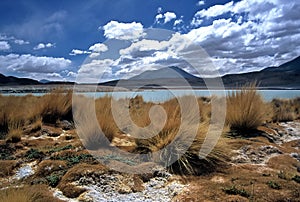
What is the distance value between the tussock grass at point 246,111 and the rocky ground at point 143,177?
6.72 feet

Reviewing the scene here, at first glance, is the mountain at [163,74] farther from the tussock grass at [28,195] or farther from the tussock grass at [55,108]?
the tussock grass at [28,195]

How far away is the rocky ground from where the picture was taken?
12.9ft

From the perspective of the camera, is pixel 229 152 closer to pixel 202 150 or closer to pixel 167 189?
pixel 202 150

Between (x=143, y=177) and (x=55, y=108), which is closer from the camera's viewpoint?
(x=143, y=177)

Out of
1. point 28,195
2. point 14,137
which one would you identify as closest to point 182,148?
point 28,195

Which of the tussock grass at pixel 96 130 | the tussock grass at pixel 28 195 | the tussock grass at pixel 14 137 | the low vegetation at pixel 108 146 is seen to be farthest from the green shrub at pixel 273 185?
the tussock grass at pixel 14 137

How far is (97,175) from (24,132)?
408 centimetres

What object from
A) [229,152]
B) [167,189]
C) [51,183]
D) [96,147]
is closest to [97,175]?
[51,183]

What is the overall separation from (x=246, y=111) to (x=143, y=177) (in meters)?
4.91

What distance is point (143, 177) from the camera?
4.53 m

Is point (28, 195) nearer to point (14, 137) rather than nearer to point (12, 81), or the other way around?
point (14, 137)

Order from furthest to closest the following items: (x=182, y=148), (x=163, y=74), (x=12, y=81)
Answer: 1. (x=12, y=81)
2. (x=163, y=74)
3. (x=182, y=148)

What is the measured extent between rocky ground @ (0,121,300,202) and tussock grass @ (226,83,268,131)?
2.05 m

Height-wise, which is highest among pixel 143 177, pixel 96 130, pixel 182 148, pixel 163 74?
pixel 163 74
